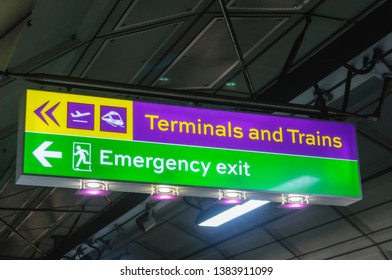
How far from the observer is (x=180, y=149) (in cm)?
555

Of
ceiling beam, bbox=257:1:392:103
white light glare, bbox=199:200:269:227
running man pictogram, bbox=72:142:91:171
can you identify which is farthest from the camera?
white light glare, bbox=199:200:269:227

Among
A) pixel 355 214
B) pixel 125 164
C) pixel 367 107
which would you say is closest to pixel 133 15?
pixel 125 164

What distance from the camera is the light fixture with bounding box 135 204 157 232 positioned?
41.0 ft

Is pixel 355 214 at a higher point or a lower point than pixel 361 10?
lower

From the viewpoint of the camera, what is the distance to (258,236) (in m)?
14.5

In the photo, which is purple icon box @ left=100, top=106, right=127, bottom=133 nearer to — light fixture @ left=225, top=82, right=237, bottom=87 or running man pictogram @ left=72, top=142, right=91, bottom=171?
running man pictogram @ left=72, top=142, right=91, bottom=171

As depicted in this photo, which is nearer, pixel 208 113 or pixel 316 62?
pixel 208 113

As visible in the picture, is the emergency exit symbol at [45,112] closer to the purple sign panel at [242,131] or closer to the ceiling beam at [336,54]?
the purple sign panel at [242,131]

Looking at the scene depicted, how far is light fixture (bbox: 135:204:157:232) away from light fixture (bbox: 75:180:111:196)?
23.6 ft

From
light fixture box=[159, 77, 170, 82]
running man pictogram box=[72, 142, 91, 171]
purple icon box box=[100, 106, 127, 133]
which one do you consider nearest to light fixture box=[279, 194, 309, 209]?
purple icon box box=[100, 106, 127, 133]

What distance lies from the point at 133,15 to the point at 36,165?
91.0 inches

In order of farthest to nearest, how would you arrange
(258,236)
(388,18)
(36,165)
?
1. (258,236)
2. (388,18)
3. (36,165)

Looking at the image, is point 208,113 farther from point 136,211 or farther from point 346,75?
point 136,211

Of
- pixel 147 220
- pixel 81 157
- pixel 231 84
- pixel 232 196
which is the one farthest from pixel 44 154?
pixel 147 220
